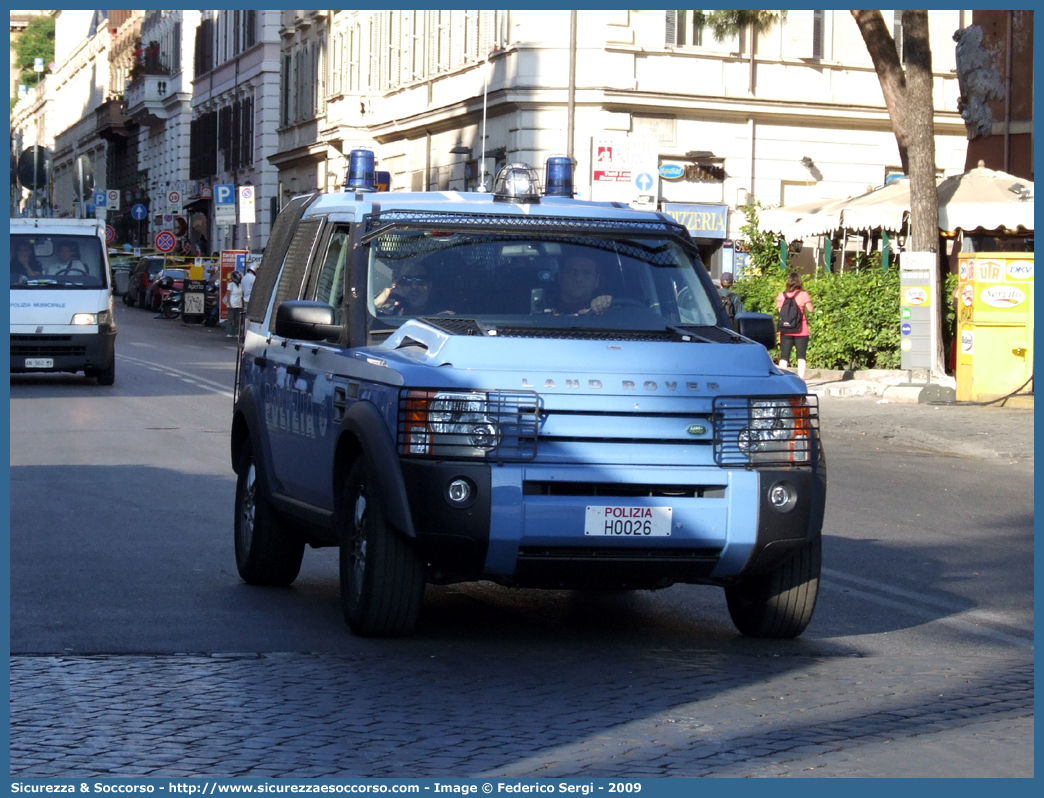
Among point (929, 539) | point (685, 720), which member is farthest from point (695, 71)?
point (685, 720)

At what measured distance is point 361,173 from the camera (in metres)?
9.66

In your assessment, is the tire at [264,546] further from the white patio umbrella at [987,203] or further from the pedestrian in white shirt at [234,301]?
the pedestrian in white shirt at [234,301]

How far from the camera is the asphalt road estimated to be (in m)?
5.81

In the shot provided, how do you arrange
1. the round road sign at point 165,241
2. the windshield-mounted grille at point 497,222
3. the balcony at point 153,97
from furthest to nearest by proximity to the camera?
the balcony at point 153,97
the round road sign at point 165,241
the windshield-mounted grille at point 497,222

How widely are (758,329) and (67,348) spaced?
61.5 ft

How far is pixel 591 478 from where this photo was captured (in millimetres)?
7250

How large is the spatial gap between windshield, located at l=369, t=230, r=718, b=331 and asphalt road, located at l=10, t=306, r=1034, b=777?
1.44m

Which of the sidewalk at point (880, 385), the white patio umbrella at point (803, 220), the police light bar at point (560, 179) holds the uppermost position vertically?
the white patio umbrella at point (803, 220)

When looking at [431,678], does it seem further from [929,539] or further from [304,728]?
[929,539]

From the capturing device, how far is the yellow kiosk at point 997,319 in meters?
23.3

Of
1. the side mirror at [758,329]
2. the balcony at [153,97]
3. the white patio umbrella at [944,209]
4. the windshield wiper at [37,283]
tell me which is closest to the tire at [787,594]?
the side mirror at [758,329]

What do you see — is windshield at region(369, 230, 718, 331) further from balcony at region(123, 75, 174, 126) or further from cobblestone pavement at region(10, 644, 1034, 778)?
balcony at region(123, 75, 174, 126)

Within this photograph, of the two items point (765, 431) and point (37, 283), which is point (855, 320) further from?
point (765, 431)

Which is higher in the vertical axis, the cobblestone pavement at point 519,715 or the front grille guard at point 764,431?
the front grille guard at point 764,431
